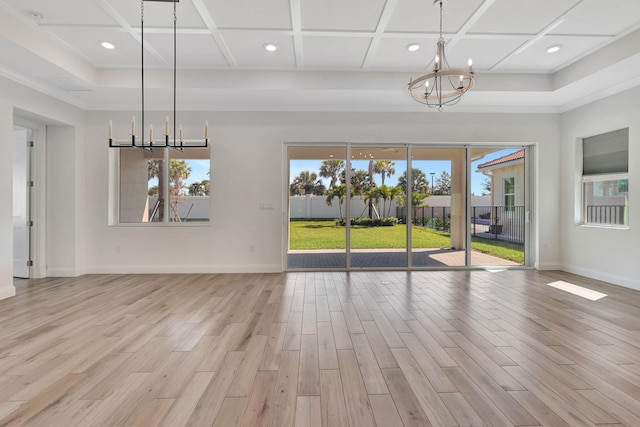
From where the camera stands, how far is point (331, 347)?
2.77 meters

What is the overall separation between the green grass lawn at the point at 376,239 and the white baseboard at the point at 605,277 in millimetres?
801

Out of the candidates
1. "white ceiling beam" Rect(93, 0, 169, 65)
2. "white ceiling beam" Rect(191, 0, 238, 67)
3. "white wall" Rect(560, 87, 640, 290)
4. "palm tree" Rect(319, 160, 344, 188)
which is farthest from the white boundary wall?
"white ceiling beam" Rect(93, 0, 169, 65)

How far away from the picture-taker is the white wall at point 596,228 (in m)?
4.75

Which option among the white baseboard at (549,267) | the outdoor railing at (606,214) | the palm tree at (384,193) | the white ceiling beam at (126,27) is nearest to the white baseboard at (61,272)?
the white ceiling beam at (126,27)

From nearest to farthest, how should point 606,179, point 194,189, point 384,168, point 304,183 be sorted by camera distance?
point 606,179 → point 194,189 → point 304,183 → point 384,168

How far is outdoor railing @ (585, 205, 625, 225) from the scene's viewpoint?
5109mm

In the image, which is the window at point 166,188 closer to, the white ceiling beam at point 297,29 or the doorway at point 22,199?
the doorway at point 22,199

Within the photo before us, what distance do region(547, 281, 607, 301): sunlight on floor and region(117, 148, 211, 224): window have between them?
580cm

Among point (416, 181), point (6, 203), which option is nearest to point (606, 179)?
point (416, 181)

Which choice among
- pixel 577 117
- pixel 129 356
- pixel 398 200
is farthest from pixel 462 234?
pixel 129 356

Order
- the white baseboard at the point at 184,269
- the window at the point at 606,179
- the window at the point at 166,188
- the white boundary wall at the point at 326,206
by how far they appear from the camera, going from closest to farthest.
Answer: the window at the point at 606,179
the white baseboard at the point at 184,269
the window at the point at 166,188
the white boundary wall at the point at 326,206

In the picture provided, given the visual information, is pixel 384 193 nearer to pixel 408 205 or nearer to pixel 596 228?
pixel 408 205

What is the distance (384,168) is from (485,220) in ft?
7.16

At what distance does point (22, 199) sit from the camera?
17.7ft
